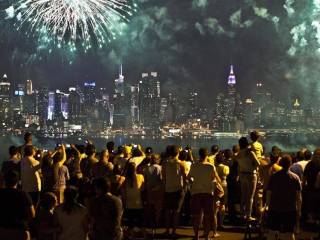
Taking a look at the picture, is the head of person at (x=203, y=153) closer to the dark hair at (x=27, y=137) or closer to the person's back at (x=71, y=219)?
the person's back at (x=71, y=219)

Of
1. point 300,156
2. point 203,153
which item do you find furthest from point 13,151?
point 300,156

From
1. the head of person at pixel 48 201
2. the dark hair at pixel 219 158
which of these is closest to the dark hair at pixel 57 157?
the dark hair at pixel 219 158

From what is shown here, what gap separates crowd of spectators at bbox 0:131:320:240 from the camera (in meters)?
6.23

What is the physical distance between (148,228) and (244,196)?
6.04ft

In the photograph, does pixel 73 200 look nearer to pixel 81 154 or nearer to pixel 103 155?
pixel 103 155

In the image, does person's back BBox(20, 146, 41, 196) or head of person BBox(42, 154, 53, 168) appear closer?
person's back BBox(20, 146, 41, 196)

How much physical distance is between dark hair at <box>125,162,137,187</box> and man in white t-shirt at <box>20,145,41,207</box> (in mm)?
1683

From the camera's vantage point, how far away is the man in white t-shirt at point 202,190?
8.98 m

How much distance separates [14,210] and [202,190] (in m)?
3.62

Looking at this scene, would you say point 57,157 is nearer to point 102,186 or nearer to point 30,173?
point 30,173

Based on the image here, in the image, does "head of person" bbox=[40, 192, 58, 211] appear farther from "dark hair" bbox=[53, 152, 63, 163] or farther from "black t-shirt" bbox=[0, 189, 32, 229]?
"dark hair" bbox=[53, 152, 63, 163]

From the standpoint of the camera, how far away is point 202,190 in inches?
355

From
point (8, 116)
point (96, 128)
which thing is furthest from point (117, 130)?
point (8, 116)

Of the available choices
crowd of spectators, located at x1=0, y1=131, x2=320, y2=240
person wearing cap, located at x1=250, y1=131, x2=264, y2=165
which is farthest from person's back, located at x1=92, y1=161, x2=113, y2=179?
person wearing cap, located at x1=250, y1=131, x2=264, y2=165
